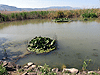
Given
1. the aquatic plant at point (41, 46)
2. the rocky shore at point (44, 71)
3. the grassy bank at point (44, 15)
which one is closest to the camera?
the rocky shore at point (44, 71)

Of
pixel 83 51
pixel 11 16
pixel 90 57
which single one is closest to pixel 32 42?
pixel 83 51

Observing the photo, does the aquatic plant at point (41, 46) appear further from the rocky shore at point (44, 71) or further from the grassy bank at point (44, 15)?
the grassy bank at point (44, 15)

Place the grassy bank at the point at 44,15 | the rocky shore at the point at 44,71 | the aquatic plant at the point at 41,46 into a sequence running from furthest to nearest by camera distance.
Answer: the grassy bank at the point at 44,15
the aquatic plant at the point at 41,46
the rocky shore at the point at 44,71

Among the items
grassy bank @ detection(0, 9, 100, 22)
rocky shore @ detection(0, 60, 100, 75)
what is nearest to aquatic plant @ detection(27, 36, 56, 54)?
rocky shore @ detection(0, 60, 100, 75)

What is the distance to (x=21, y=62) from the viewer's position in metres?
3.45

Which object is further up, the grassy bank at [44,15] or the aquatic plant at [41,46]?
the grassy bank at [44,15]

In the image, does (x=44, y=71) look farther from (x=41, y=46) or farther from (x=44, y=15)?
(x=44, y=15)

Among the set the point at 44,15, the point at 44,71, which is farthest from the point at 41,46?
the point at 44,15

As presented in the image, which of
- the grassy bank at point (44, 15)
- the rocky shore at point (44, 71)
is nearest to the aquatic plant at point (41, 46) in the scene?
the rocky shore at point (44, 71)

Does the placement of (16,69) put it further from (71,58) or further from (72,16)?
(72,16)

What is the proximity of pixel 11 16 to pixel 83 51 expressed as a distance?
1200cm

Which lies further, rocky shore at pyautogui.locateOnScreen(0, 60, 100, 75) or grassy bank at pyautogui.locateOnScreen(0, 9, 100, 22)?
grassy bank at pyautogui.locateOnScreen(0, 9, 100, 22)

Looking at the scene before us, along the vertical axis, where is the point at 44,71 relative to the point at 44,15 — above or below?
below

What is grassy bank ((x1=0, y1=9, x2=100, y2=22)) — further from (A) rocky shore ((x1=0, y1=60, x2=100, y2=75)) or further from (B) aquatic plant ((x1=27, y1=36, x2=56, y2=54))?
(A) rocky shore ((x1=0, y1=60, x2=100, y2=75))
